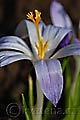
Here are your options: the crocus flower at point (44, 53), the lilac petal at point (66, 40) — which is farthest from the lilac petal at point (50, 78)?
the lilac petal at point (66, 40)

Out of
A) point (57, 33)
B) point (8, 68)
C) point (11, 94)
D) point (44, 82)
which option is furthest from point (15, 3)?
point (44, 82)

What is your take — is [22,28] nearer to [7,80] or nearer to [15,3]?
[7,80]

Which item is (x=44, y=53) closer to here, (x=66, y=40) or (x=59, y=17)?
(x=66, y=40)

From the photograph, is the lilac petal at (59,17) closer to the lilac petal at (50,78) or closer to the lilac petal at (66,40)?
the lilac petal at (66,40)

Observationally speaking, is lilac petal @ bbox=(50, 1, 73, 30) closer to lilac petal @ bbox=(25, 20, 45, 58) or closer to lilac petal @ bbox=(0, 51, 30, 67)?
lilac petal @ bbox=(25, 20, 45, 58)

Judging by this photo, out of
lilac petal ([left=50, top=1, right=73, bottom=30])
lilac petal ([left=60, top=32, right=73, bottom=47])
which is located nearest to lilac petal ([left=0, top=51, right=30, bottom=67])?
lilac petal ([left=60, top=32, right=73, bottom=47])

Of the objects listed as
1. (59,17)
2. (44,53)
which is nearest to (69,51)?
(44,53)
